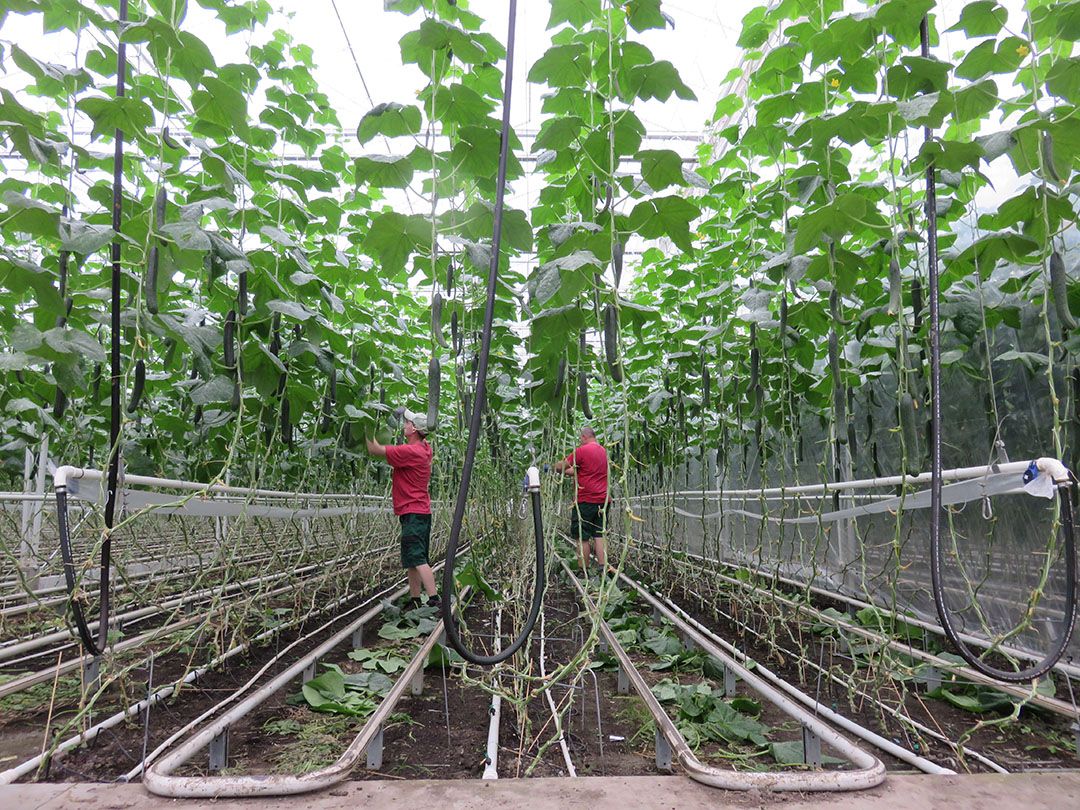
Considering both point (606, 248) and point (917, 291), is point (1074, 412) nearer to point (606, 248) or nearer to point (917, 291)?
point (917, 291)

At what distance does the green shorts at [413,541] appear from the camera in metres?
4.81

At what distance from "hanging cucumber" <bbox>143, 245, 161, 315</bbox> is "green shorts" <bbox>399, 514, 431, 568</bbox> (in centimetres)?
303

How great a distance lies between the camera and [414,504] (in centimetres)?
483

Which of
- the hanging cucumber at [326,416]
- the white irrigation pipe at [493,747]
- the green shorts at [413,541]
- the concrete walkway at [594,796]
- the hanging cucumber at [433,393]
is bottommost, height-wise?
the white irrigation pipe at [493,747]

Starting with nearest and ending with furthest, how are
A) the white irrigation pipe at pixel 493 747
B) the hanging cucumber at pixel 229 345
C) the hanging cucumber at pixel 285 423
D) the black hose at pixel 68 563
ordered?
the black hose at pixel 68 563 → the white irrigation pipe at pixel 493 747 → the hanging cucumber at pixel 229 345 → the hanging cucumber at pixel 285 423

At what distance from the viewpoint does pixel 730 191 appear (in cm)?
350

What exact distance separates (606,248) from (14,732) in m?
2.89

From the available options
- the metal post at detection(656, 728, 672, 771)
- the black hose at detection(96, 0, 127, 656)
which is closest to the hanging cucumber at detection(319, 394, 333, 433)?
the black hose at detection(96, 0, 127, 656)

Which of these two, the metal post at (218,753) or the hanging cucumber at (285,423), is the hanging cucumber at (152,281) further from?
the metal post at (218,753)

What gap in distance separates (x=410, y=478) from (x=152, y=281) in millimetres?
3009

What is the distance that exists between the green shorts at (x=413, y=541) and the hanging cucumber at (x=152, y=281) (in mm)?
3029

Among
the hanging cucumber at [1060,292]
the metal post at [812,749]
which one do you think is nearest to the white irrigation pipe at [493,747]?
the metal post at [812,749]

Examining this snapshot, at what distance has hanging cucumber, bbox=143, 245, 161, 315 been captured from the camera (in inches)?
79.7

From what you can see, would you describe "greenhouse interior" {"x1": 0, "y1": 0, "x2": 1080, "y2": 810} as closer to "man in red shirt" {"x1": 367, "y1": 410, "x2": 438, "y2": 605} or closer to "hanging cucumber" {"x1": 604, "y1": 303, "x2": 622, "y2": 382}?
"hanging cucumber" {"x1": 604, "y1": 303, "x2": 622, "y2": 382}
